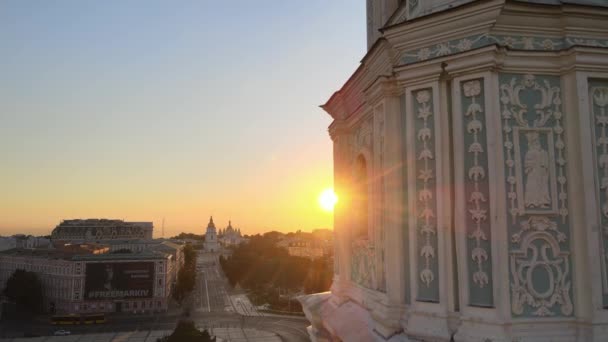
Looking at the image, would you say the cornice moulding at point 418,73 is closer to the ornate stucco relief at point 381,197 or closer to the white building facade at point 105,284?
the ornate stucco relief at point 381,197

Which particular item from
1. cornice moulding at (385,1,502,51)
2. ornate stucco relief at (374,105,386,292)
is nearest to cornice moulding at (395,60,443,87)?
cornice moulding at (385,1,502,51)

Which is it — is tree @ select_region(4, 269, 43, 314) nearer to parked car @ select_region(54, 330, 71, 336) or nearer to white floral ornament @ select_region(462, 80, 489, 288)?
parked car @ select_region(54, 330, 71, 336)

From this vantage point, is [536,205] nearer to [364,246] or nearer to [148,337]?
[364,246]

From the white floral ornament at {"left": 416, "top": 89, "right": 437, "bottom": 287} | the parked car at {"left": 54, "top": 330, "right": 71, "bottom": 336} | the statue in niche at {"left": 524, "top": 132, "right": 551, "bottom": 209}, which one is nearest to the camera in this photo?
the statue in niche at {"left": 524, "top": 132, "right": 551, "bottom": 209}

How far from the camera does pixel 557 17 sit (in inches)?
238

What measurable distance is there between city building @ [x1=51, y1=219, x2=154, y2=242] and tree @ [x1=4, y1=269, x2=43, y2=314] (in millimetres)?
33044

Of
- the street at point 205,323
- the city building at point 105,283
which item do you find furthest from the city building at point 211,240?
the city building at point 105,283

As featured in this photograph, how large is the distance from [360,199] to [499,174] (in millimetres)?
3322

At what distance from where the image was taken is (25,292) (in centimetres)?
6594

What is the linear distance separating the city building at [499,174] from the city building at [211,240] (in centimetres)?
17468

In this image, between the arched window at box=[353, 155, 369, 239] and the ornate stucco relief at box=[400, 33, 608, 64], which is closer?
the ornate stucco relief at box=[400, 33, 608, 64]

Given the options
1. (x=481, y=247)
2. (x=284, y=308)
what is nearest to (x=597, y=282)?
(x=481, y=247)

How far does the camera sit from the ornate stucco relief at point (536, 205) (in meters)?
5.62

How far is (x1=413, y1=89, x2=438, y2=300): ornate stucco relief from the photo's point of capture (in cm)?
596
